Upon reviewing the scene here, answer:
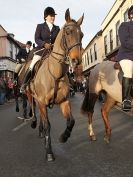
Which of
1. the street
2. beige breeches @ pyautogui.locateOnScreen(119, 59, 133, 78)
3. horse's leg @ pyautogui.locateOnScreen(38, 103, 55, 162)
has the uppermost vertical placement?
beige breeches @ pyautogui.locateOnScreen(119, 59, 133, 78)

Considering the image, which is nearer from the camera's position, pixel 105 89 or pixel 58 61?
pixel 58 61

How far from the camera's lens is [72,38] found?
22.3 feet

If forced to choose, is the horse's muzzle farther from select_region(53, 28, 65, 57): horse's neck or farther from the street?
the street

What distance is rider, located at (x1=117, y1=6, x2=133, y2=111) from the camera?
26.1 feet

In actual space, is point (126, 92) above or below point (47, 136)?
above

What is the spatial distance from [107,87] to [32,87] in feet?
5.84

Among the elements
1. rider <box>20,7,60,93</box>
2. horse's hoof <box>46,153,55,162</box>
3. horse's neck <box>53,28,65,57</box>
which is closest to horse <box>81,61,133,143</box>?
rider <box>20,7,60,93</box>

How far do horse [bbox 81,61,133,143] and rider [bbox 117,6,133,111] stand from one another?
1.13ft

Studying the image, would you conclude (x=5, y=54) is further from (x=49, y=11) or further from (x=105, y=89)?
(x=49, y=11)

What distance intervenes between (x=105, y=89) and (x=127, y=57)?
128 cm

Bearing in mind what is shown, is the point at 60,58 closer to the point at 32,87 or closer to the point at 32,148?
the point at 32,87

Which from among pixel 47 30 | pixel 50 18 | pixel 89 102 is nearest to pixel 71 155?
pixel 89 102

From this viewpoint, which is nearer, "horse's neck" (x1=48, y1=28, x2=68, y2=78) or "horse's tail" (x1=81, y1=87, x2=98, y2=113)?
"horse's neck" (x1=48, y1=28, x2=68, y2=78)

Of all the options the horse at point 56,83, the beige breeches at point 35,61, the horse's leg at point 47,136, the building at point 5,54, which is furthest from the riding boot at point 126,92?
the building at point 5,54
